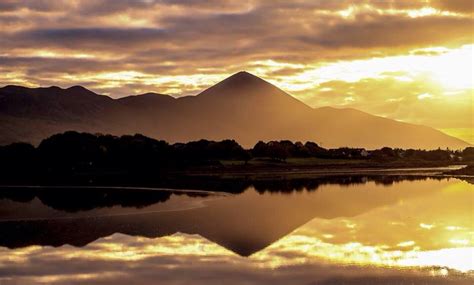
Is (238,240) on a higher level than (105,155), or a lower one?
lower

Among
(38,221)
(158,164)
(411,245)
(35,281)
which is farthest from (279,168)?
(35,281)

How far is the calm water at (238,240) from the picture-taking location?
26.0 m

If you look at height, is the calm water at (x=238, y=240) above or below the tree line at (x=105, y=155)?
below

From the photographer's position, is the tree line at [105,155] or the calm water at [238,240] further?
the tree line at [105,155]

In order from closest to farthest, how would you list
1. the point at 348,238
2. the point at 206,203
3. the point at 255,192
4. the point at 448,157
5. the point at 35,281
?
1. the point at 35,281
2. the point at 348,238
3. the point at 206,203
4. the point at 255,192
5. the point at 448,157

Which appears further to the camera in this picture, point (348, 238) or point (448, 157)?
point (448, 157)

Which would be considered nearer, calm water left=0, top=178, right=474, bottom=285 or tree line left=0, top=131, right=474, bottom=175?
calm water left=0, top=178, right=474, bottom=285

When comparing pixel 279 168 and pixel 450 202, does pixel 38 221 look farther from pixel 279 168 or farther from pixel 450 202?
pixel 279 168

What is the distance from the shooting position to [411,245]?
3241 centimetres

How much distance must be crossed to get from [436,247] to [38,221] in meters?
26.4

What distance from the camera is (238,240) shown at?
34.8m

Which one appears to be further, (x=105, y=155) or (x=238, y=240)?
(x=105, y=155)

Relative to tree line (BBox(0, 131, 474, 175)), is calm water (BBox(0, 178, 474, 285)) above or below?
below

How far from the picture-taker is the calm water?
26.0m
